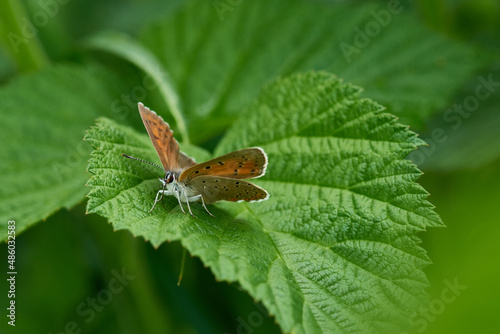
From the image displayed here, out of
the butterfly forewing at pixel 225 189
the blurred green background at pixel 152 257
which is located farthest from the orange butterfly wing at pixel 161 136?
the blurred green background at pixel 152 257

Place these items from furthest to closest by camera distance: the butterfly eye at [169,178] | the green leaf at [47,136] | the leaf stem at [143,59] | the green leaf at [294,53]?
the green leaf at [294,53], the leaf stem at [143,59], the green leaf at [47,136], the butterfly eye at [169,178]

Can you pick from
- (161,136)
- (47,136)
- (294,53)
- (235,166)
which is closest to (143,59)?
(47,136)

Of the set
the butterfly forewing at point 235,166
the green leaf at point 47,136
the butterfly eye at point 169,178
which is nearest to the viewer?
the butterfly forewing at point 235,166

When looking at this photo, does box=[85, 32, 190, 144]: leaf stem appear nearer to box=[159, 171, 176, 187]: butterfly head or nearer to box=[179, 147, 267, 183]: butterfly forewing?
box=[159, 171, 176, 187]: butterfly head

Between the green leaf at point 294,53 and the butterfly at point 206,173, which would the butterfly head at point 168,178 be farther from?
the green leaf at point 294,53

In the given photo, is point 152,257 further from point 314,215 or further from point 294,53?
point 294,53

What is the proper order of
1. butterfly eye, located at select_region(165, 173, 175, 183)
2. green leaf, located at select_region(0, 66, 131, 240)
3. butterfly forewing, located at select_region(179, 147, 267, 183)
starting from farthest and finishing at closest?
green leaf, located at select_region(0, 66, 131, 240)
butterfly eye, located at select_region(165, 173, 175, 183)
butterfly forewing, located at select_region(179, 147, 267, 183)

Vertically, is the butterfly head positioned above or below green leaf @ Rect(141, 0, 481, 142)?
below

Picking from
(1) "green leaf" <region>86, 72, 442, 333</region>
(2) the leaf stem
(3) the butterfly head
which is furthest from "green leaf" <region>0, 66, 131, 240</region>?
(1) "green leaf" <region>86, 72, 442, 333</region>
